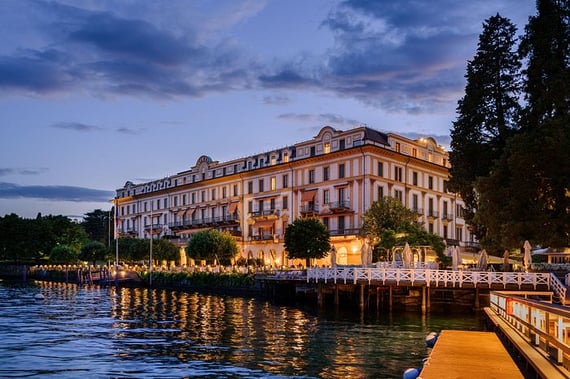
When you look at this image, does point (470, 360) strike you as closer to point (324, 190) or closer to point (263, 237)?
point (324, 190)

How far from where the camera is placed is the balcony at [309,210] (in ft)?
236

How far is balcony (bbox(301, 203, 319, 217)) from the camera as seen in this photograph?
7181 cm

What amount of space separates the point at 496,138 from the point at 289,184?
114ft

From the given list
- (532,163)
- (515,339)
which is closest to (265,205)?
(532,163)

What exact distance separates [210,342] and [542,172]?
924 inches

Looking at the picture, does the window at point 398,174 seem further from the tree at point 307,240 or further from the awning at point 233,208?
the awning at point 233,208

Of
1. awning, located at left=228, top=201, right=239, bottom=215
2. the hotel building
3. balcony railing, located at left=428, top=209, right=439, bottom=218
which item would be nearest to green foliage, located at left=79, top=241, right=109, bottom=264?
the hotel building

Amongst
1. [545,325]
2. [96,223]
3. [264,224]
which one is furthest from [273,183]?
[96,223]

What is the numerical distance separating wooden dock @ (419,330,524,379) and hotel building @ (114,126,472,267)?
4961 centimetres

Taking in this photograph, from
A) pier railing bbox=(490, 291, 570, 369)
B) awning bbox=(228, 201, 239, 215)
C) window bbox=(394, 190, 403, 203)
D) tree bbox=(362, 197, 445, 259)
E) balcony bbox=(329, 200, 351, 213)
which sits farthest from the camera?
awning bbox=(228, 201, 239, 215)

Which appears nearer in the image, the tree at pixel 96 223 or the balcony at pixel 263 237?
the balcony at pixel 263 237

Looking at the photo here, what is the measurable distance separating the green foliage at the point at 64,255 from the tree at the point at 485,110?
81.0 meters

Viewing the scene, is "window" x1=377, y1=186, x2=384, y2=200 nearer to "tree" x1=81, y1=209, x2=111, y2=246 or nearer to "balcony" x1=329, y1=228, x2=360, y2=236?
"balcony" x1=329, y1=228, x2=360, y2=236

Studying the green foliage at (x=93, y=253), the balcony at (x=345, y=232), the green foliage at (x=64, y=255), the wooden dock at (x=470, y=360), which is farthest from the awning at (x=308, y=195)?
the wooden dock at (x=470, y=360)
